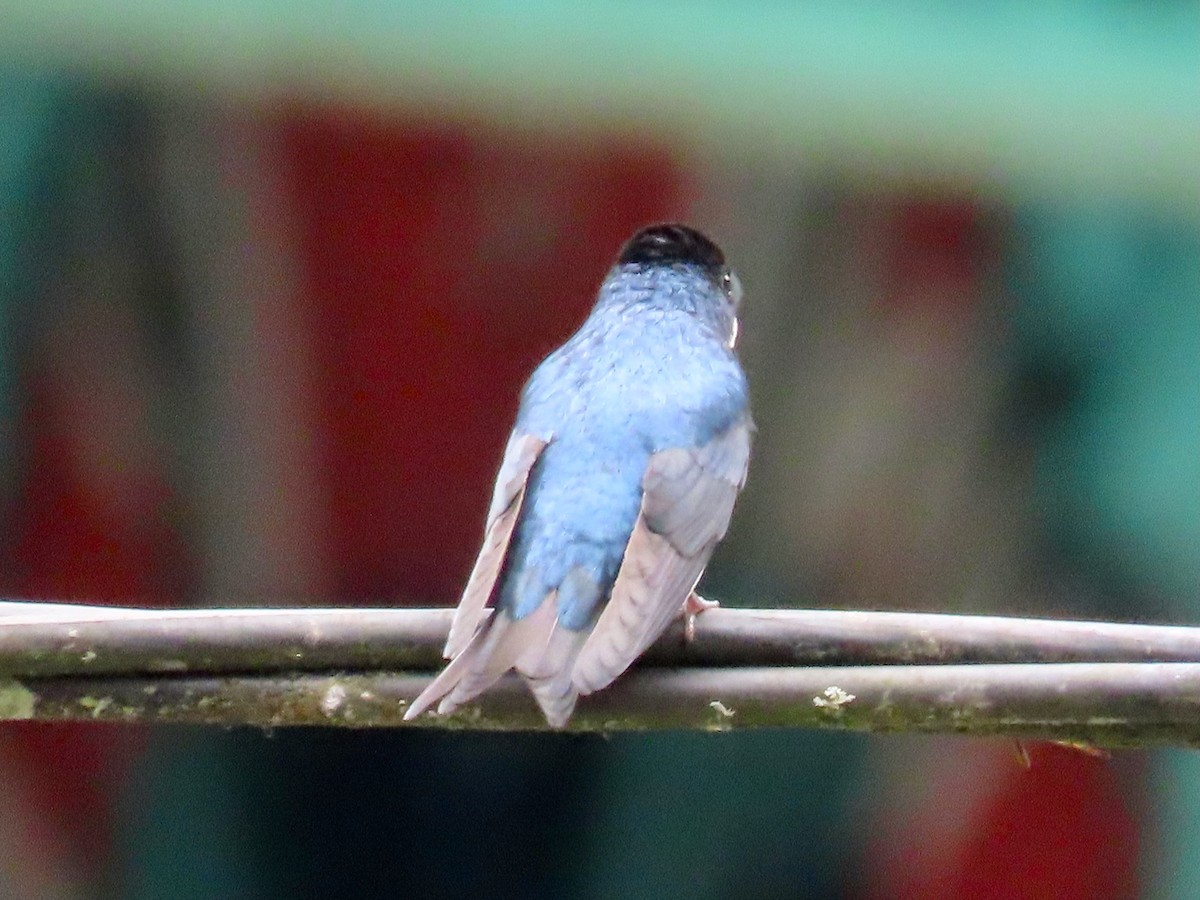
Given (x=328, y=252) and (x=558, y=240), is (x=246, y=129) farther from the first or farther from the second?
(x=558, y=240)

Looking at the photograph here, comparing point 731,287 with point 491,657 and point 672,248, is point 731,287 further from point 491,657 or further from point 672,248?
point 491,657

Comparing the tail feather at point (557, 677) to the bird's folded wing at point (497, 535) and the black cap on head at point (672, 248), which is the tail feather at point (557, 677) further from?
the black cap on head at point (672, 248)

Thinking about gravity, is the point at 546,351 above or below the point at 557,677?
→ below

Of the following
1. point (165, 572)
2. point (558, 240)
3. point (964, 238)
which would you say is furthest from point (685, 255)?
point (165, 572)

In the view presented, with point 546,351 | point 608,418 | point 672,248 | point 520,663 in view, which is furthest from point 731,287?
point 546,351

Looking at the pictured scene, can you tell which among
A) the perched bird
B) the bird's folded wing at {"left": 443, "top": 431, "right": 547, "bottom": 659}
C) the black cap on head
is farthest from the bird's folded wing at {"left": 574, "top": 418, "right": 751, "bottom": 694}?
the black cap on head

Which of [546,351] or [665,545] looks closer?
[665,545]

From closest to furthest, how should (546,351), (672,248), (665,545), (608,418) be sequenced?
(665,545), (608,418), (672,248), (546,351)

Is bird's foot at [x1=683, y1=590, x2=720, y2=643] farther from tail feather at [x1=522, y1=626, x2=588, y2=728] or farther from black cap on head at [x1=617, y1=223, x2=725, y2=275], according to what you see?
black cap on head at [x1=617, y1=223, x2=725, y2=275]
